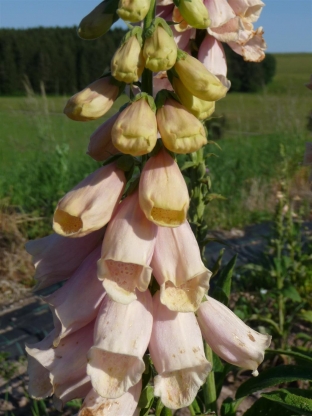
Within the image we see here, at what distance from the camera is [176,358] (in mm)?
1148

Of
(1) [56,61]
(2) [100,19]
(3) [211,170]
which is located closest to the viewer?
(2) [100,19]

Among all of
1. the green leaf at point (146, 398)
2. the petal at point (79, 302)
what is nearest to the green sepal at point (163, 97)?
the petal at point (79, 302)

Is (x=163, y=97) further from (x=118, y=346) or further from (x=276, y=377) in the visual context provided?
(x=276, y=377)

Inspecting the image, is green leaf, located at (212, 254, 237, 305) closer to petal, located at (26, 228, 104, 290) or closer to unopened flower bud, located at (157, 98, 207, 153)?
petal, located at (26, 228, 104, 290)

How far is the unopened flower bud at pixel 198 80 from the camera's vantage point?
1.11 m

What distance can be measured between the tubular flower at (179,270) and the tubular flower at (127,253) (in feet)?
0.10

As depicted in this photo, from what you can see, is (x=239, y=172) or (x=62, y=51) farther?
(x=62, y=51)

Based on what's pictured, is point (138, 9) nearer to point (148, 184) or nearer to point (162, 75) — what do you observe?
point (148, 184)

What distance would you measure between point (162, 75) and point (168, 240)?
70 centimetres

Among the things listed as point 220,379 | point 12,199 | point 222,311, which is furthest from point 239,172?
point 222,311

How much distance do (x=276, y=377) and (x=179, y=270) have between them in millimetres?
646

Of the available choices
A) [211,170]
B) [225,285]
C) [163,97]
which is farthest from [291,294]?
[211,170]

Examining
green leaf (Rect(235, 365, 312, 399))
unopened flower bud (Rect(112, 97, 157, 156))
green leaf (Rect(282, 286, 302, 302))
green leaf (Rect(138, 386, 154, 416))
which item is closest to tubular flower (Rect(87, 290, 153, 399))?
green leaf (Rect(138, 386, 154, 416))

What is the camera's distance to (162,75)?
167cm
